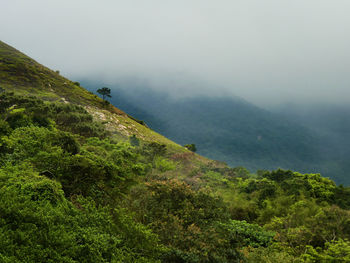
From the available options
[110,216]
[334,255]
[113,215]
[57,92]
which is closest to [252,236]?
[334,255]

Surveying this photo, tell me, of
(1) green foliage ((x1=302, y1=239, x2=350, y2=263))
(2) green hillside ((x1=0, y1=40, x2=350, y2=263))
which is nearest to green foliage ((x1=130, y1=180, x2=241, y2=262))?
(2) green hillside ((x1=0, y1=40, x2=350, y2=263))

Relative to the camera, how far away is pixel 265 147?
609 ft

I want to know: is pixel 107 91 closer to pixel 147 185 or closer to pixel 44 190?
pixel 147 185

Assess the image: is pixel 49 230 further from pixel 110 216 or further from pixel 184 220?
pixel 184 220

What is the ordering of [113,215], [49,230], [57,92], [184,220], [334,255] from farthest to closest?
[57,92] < [334,255] < [184,220] < [113,215] < [49,230]

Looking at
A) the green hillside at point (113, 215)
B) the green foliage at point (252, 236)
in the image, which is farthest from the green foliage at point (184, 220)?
the green foliage at point (252, 236)

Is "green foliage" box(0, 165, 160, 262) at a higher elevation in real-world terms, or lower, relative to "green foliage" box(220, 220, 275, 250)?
higher

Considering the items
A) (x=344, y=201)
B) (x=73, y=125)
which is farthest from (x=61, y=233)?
(x=344, y=201)

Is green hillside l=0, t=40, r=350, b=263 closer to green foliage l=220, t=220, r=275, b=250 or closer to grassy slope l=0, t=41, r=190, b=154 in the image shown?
green foliage l=220, t=220, r=275, b=250

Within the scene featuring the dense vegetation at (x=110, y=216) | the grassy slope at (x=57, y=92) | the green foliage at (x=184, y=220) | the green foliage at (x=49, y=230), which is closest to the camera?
the green foliage at (x=49, y=230)

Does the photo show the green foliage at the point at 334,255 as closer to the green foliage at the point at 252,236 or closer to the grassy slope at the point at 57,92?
the green foliage at the point at 252,236

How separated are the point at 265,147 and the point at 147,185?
187m

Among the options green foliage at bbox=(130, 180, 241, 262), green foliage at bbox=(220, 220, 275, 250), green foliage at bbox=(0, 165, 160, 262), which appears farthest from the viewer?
green foliage at bbox=(220, 220, 275, 250)

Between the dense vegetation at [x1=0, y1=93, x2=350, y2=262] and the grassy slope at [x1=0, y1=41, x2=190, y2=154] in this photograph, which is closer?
the dense vegetation at [x1=0, y1=93, x2=350, y2=262]
